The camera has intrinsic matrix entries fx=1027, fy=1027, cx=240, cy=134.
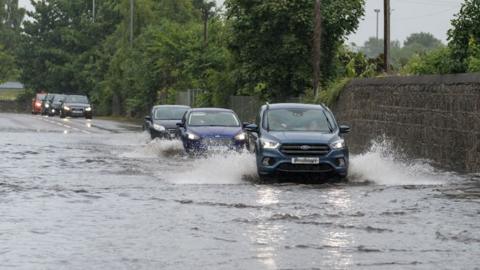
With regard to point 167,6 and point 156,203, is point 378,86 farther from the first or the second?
point 167,6

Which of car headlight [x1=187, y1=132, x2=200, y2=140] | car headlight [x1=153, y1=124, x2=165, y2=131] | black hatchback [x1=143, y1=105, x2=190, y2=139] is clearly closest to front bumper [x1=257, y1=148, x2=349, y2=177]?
car headlight [x1=187, y1=132, x2=200, y2=140]

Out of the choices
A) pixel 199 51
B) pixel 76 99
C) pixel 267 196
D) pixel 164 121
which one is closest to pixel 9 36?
pixel 76 99

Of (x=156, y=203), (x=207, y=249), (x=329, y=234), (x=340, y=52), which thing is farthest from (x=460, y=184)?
(x=340, y=52)

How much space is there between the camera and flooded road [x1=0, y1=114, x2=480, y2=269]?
10.3 metres

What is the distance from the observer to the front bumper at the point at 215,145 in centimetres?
2596

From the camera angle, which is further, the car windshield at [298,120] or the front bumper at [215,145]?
the front bumper at [215,145]

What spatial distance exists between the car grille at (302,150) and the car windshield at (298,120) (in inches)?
40.7

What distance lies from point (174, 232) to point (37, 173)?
33.1 feet

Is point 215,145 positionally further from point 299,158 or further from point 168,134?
point 299,158

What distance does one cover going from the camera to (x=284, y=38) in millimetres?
41438

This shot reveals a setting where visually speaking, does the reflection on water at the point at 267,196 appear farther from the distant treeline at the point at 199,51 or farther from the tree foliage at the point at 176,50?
the tree foliage at the point at 176,50

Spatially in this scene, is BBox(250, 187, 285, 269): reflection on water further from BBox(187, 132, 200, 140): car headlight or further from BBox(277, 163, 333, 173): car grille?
BBox(187, 132, 200, 140): car headlight

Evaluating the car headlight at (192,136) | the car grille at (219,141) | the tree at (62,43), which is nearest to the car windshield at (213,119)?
the car headlight at (192,136)

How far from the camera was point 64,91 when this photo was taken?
105062 mm
